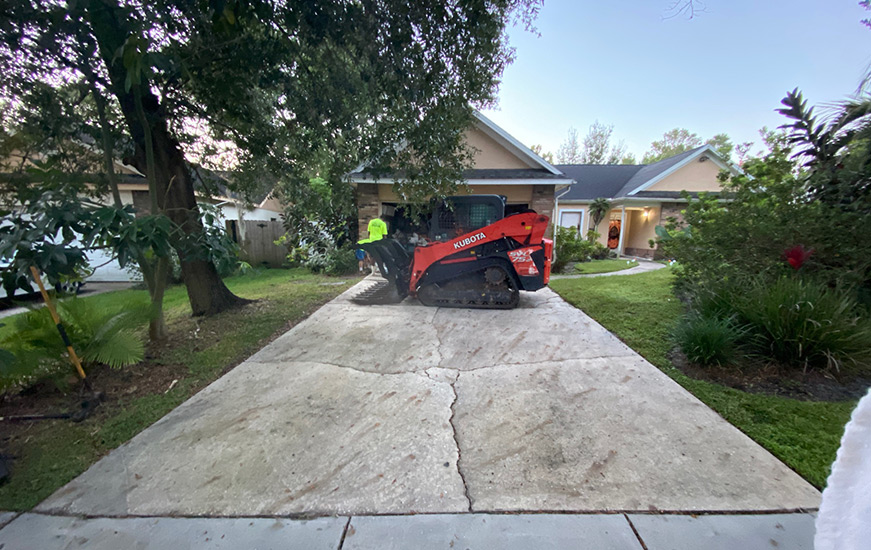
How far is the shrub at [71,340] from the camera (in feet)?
9.58

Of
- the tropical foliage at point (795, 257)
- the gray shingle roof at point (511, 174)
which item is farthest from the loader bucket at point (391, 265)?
the tropical foliage at point (795, 257)

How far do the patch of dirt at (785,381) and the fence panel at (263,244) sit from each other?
12.6 meters

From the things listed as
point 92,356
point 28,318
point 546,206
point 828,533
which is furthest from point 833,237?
point 28,318

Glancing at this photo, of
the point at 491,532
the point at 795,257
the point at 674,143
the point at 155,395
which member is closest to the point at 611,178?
the point at 795,257

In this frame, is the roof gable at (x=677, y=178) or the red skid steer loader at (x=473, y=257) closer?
the red skid steer loader at (x=473, y=257)

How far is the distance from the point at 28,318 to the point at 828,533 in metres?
5.23

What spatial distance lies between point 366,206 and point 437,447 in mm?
8652

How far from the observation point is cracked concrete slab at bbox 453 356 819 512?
1.94 m

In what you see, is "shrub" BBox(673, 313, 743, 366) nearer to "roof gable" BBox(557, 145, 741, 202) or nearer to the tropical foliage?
the tropical foliage

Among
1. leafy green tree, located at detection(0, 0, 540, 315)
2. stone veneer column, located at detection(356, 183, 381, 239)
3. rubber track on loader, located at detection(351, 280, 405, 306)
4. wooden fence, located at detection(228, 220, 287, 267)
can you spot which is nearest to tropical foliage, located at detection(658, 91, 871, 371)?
leafy green tree, located at detection(0, 0, 540, 315)

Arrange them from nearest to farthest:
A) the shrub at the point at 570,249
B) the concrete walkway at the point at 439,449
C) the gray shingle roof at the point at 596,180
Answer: the concrete walkway at the point at 439,449 → the shrub at the point at 570,249 → the gray shingle roof at the point at 596,180

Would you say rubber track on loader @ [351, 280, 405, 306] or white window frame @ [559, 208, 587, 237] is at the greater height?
white window frame @ [559, 208, 587, 237]

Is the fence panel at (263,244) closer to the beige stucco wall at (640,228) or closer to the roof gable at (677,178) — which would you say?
the roof gable at (677,178)

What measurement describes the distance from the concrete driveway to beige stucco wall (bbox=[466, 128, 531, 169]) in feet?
25.4
